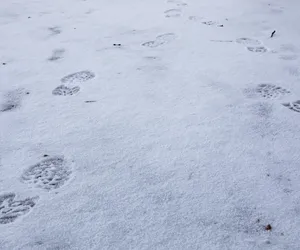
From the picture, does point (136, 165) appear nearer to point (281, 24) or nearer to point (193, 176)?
point (193, 176)

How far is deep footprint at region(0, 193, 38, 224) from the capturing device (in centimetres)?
117

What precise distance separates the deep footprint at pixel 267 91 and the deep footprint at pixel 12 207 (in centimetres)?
140

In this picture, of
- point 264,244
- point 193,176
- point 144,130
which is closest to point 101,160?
point 144,130

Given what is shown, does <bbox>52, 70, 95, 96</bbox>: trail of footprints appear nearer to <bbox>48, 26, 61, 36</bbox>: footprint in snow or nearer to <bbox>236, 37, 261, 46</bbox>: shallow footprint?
<bbox>48, 26, 61, 36</bbox>: footprint in snow

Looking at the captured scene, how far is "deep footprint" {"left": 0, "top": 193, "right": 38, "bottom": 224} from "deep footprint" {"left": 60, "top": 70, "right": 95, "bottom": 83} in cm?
104

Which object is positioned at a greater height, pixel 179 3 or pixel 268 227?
pixel 179 3

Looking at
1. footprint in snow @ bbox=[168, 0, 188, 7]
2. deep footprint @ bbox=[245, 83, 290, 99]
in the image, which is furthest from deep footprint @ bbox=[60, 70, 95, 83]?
footprint in snow @ bbox=[168, 0, 188, 7]

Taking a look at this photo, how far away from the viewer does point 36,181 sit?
1.33 metres

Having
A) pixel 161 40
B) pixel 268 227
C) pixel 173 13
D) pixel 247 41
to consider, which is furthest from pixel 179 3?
pixel 268 227

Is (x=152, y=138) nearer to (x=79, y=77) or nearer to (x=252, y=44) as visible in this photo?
(x=79, y=77)

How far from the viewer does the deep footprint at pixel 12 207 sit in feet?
3.84

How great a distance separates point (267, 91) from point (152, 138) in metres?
0.87

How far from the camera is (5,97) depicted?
6.36ft

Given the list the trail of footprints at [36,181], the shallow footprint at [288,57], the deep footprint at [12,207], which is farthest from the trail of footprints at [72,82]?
the shallow footprint at [288,57]
